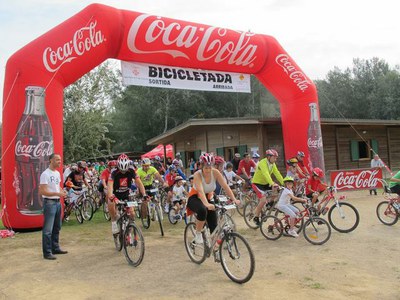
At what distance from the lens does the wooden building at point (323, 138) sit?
18719mm

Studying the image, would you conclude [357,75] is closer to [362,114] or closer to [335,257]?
[362,114]

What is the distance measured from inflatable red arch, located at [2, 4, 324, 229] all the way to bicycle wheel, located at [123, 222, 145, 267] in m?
4.21

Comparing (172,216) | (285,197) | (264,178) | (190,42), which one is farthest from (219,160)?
(190,42)

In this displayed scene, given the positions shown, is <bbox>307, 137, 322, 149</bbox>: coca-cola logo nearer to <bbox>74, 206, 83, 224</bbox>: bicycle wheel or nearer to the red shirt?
the red shirt

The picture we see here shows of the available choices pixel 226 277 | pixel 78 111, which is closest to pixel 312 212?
pixel 226 277

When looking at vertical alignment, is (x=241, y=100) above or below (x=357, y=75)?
below

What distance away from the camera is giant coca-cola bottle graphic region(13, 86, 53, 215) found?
9.41 m

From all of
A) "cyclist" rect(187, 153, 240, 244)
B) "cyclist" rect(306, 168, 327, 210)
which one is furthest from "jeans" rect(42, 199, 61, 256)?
"cyclist" rect(306, 168, 327, 210)

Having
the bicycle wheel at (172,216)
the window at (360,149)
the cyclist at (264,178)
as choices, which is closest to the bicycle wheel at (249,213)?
the cyclist at (264,178)

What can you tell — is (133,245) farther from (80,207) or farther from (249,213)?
(80,207)

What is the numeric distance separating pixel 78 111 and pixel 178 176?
20.4 metres

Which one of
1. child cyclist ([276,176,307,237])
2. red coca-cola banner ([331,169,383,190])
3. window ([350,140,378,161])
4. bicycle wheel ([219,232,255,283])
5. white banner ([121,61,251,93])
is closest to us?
bicycle wheel ([219,232,255,283])

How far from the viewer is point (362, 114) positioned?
45500mm

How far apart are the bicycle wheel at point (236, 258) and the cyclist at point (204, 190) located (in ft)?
2.04
